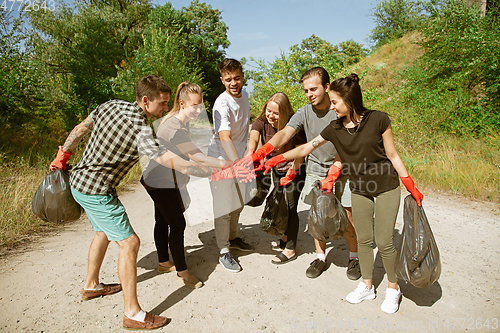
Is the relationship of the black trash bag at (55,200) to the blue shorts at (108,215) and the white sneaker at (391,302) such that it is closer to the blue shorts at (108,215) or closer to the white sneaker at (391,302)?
the blue shorts at (108,215)

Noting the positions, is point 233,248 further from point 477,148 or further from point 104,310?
point 477,148

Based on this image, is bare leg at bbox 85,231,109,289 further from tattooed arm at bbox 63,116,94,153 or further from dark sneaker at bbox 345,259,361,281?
dark sneaker at bbox 345,259,361,281

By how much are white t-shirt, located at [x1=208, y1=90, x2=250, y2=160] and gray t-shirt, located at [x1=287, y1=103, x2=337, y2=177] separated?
0.57 m

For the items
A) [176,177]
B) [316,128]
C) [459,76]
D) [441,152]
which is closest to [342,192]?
[316,128]

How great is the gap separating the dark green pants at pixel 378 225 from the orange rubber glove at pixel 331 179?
0.86 feet

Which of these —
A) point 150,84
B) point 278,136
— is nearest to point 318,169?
point 278,136

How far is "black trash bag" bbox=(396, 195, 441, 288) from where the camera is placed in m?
2.42

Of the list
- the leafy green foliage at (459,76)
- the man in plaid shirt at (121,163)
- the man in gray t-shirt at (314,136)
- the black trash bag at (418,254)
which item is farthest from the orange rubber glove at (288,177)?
the leafy green foliage at (459,76)

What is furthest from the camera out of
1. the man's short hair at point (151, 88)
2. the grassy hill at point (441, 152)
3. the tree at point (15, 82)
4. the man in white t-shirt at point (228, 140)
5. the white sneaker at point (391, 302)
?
the tree at point (15, 82)

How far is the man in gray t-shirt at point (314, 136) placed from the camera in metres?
3.02

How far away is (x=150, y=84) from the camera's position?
242cm

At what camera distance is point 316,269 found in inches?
128

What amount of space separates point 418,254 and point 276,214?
56.0 inches

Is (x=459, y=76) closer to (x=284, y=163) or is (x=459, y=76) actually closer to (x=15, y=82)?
(x=284, y=163)
